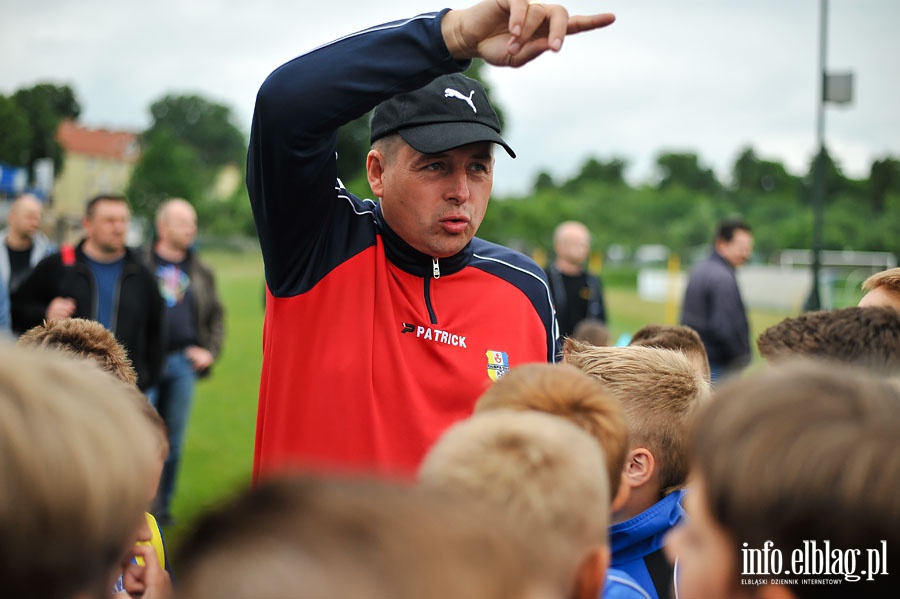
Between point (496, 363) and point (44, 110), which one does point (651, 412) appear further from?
point (44, 110)

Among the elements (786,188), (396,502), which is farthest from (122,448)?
(786,188)

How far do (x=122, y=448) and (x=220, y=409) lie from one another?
10.7 meters

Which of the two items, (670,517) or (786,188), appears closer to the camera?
(670,517)

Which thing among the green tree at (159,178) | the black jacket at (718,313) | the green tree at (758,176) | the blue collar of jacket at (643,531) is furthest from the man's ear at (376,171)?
the green tree at (758,176)

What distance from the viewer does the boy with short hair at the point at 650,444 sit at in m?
2.36

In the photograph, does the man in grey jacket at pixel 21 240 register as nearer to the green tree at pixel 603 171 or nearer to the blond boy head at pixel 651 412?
the blond boy head at pixel 651 412

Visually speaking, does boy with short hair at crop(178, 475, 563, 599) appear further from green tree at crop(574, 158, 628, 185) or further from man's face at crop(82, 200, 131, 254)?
green tree at crop(574, 158, 628, 185)

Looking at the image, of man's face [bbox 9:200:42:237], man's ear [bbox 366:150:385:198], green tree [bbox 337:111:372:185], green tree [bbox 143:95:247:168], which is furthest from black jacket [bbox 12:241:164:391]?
green tree [bbox 143:95:247:168]

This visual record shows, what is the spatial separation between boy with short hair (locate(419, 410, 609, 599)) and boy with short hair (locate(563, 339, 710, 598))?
0.98 meters

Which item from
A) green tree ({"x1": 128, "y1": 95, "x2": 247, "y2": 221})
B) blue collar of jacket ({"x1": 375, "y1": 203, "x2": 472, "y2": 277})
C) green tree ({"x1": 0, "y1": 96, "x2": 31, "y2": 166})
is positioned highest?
green tree ({"x1": 128, "y1": 95, "x2": 247, "y2": 221})

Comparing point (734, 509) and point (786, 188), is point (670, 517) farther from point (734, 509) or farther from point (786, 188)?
point (786, 188)

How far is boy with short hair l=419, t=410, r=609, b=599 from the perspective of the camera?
128 centimetres

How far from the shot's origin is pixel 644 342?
388 centimetres

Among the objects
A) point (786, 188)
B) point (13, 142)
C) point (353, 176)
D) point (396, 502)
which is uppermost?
point (786, 188)
